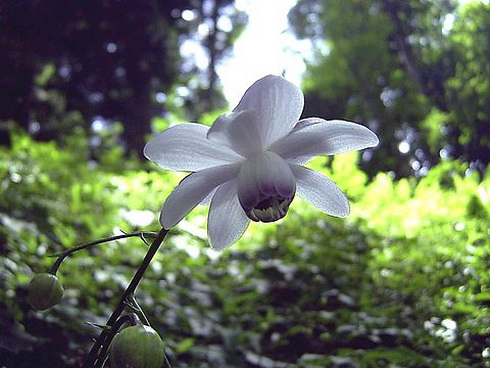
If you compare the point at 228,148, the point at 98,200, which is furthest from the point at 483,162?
the point at 228,148

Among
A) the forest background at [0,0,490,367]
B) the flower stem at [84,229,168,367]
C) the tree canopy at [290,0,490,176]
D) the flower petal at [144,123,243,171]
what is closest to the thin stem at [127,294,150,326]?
the flower stem at [84,229,168,367]

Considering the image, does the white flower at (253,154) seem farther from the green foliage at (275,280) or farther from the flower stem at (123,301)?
the green foliage at (275,280)

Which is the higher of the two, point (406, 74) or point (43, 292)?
point (406, 74)

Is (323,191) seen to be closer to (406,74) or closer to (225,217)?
(225,217)

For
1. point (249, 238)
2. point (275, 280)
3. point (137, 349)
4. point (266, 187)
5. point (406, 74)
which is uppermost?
point (406, 74)

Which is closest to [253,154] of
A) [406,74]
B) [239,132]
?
[239,132]

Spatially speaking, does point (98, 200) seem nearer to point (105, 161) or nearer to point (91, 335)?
point (91, 335)

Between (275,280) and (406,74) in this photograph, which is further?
(406,74)
